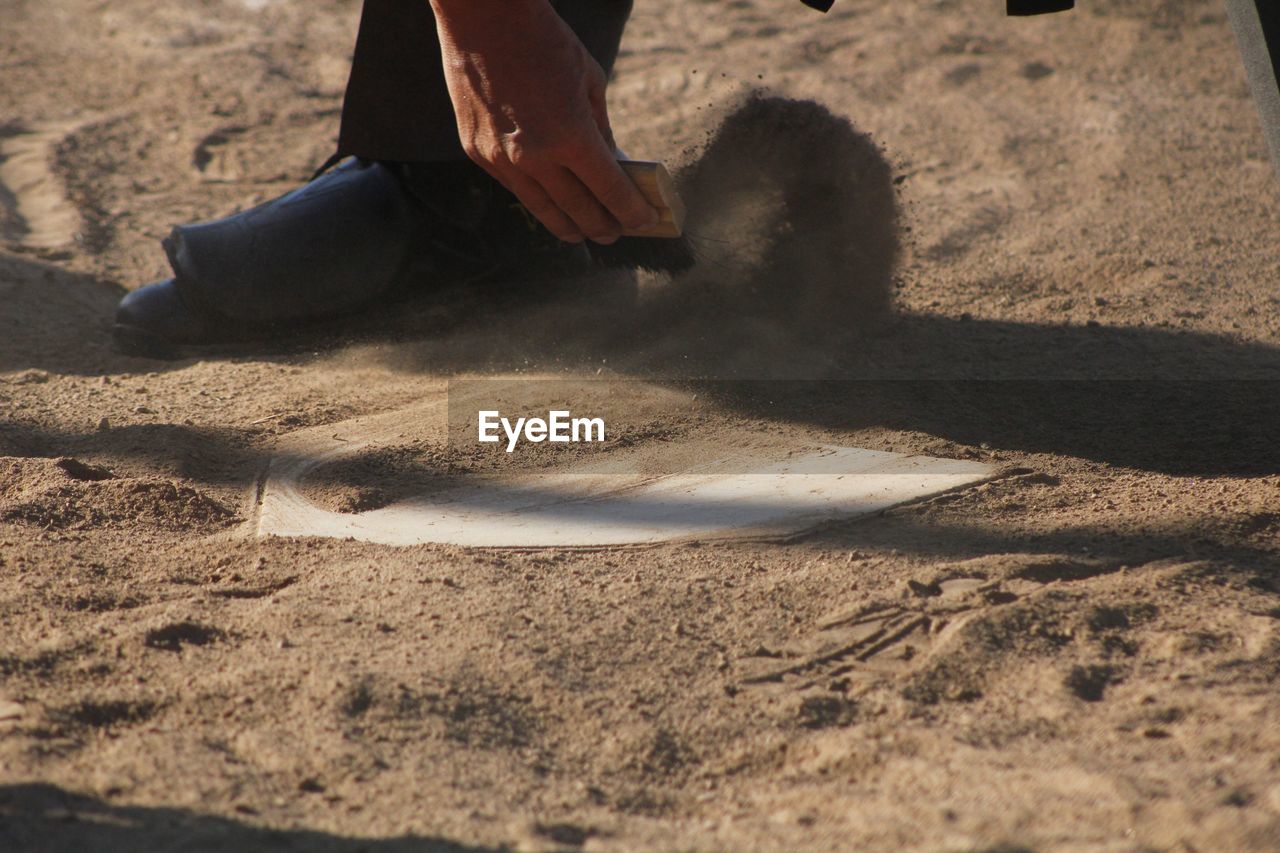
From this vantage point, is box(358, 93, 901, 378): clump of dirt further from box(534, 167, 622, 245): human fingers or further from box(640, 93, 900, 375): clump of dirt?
box(534, 167, 622, 245): human fingers

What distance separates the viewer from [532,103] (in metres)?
1.77

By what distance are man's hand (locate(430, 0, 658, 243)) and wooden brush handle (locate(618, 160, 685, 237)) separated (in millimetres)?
51

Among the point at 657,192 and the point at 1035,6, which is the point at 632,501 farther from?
the point at 1035,6

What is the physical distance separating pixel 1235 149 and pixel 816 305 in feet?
5.47

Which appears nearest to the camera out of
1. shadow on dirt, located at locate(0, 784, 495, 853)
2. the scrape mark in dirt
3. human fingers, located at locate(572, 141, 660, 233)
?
shadow on dirt, located at locate(0, 784, 495, 853)

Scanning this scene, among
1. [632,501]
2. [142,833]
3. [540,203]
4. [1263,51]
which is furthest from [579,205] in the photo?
[142,833]

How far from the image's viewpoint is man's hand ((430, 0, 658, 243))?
1.73 meters

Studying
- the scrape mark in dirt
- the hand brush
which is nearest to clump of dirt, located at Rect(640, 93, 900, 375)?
the hand brush

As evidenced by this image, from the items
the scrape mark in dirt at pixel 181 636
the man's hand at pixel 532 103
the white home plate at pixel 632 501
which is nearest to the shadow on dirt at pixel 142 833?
the scrape mark in dirt at pixel 181 636

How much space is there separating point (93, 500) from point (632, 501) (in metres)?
0.81

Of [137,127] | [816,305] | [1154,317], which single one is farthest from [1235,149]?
[137,127]

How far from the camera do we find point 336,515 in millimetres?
1818

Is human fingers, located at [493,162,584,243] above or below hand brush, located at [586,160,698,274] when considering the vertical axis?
above

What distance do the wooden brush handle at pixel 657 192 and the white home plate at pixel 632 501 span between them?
0.41m
